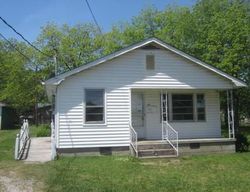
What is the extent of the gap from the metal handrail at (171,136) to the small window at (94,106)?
304 centimetres

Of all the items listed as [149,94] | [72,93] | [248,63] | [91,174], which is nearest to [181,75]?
[149,94]

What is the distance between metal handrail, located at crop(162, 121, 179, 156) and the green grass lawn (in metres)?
1.05

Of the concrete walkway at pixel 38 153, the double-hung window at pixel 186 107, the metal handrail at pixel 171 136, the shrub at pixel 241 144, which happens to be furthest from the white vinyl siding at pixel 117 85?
the shrub at pixel 241 144

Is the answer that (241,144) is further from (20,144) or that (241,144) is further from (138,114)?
(20,144)

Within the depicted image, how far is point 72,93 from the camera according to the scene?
1739 centimetres

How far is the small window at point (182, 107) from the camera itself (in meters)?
19.8

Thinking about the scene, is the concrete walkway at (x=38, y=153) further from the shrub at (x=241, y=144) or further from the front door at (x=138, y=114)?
the shrub at (x=241, y=144)

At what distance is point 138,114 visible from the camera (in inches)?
758

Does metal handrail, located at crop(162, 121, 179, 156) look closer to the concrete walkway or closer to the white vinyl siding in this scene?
the white vinyl siding

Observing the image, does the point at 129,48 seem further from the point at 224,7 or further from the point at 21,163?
the point at 224,7

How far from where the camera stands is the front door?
1919 centimetres

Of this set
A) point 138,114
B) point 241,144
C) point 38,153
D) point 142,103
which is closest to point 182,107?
point 142,103

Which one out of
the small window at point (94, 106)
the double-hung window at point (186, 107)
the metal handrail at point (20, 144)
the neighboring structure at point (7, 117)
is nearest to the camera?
the metal handrail at point (20, 144)

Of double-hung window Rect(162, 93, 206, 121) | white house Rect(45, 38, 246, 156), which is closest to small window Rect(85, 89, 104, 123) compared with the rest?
white house Rect(45, 38, 246, 156)
